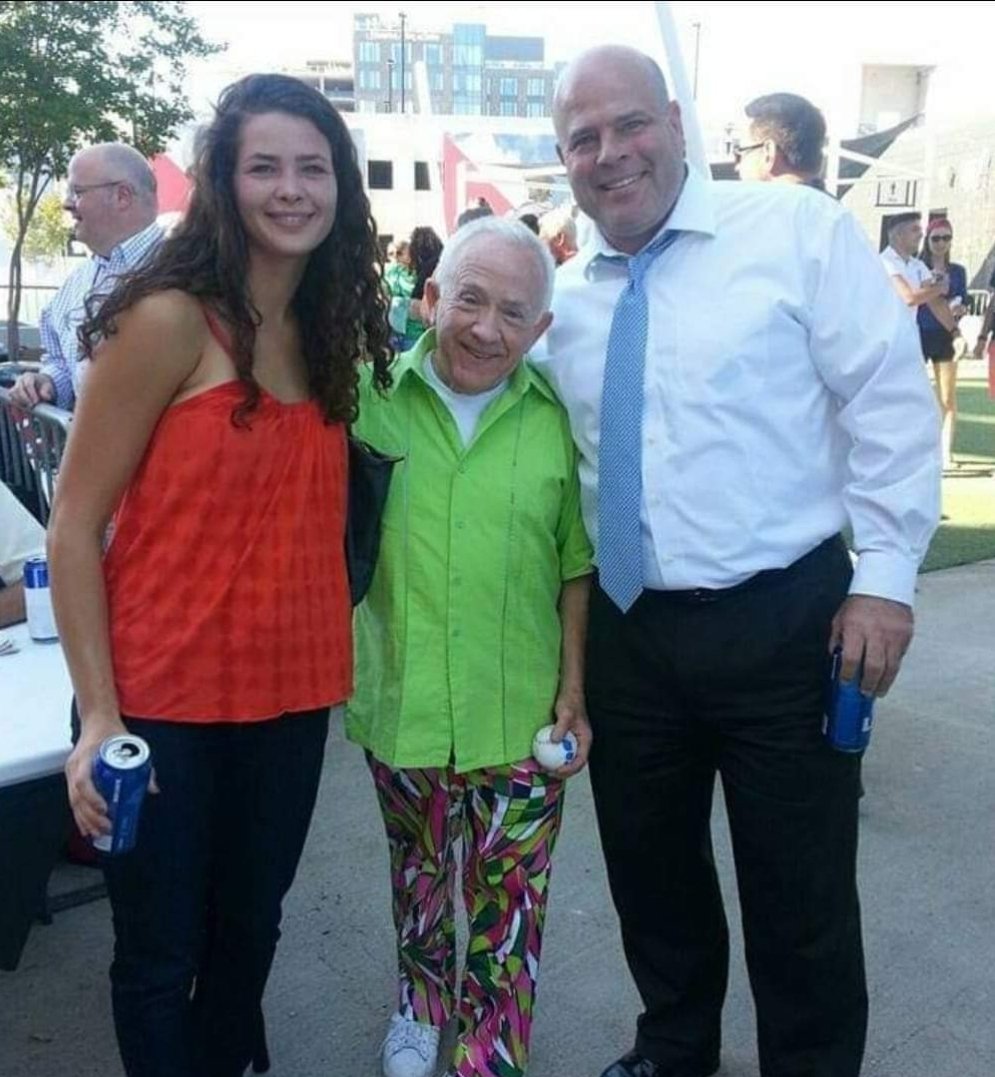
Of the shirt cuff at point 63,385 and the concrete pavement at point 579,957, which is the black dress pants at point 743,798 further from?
the shirt cuff at point 63,385

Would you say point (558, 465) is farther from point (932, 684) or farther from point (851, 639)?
point (932, 684)

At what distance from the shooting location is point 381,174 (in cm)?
3775

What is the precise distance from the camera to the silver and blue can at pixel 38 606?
8.02 ft

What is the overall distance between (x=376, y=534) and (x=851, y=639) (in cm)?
85

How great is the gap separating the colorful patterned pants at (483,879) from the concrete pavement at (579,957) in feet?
0.75

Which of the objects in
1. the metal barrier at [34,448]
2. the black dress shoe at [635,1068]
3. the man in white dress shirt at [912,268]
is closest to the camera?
the black dress shoe at [635,1068]

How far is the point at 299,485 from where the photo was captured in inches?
70.4

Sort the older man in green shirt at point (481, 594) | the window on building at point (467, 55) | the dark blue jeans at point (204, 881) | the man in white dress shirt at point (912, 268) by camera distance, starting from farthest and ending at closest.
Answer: the window on building at point (467, 55) < the man in white dress shirt at point (912, 268) < the older man in green shirt at point (481, 594) < the dark blue jeans at point (204, 881)

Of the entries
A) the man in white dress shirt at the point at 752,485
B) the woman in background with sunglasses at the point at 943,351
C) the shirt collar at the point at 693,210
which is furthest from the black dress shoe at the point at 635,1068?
the woman in background with sunglasses at the point at 943,351

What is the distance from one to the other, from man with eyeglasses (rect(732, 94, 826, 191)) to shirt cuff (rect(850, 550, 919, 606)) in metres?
2.47

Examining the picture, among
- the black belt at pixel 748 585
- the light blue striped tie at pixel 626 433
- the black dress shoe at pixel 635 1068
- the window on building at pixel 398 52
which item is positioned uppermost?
the window on building at pixel 398 52

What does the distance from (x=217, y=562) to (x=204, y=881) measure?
564mm

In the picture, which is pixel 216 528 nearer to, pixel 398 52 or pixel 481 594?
pixel 481 594

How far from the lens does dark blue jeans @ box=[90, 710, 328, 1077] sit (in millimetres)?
1776
